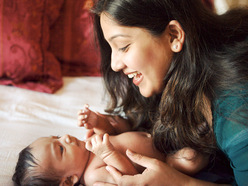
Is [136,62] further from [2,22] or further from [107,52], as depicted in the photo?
[2,22]

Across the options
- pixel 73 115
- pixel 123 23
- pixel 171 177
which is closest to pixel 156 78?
pixel 123 23

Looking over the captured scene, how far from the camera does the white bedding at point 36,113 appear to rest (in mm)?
997

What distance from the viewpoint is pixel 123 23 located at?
2.72 feet

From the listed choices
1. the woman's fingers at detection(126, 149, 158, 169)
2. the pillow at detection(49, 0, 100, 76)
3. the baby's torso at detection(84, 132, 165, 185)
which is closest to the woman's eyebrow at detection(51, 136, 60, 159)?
the baby's torso at detection(84, 132, 165, 185)

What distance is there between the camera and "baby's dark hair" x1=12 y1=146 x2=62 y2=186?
84cm

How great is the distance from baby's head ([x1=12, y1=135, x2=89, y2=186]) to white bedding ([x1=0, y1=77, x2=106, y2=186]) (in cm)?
6

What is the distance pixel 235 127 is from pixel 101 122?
1.74ft

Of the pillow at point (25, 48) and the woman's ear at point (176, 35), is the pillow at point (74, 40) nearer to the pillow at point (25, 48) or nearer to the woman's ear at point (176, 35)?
the pillow at point (25, 48)

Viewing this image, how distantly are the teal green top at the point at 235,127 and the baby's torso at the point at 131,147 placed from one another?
0.26 meters

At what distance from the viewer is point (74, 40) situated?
1.77m

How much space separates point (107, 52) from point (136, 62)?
0.27 metres

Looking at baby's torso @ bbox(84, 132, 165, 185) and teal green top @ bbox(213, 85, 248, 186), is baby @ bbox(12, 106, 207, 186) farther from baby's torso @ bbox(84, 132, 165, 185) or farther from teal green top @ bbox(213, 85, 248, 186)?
teal green top @ bbox(213, 85, 248, 186)

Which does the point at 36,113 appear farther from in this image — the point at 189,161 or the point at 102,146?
the point at 189,161

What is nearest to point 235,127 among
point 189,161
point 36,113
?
point 189,161
